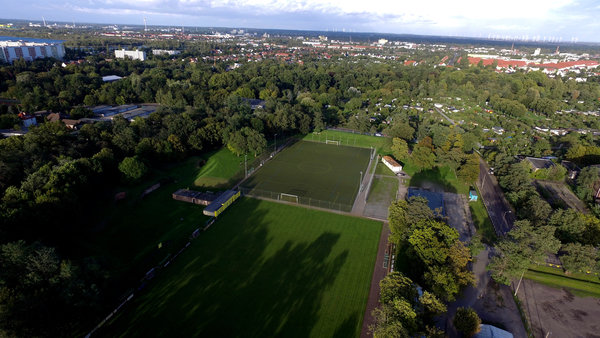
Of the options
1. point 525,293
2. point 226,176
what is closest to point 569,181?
point 525,293

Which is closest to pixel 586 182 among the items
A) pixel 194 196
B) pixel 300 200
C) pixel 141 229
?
pixel 300 200

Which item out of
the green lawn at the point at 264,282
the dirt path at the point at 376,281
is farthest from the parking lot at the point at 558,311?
the green lawn at the point at 264,282

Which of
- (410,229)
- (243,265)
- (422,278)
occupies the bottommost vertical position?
(243,265)

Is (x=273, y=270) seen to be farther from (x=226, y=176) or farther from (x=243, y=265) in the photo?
(x=226, y=176)

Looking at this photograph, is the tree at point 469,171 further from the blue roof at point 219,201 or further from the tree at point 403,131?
the blue roof at point 219,201

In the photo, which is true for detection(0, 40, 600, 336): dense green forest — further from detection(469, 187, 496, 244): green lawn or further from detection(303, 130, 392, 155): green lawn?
detection(469, 187, 496, 244): green lawn

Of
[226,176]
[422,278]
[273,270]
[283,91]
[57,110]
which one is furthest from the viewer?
[283,91]

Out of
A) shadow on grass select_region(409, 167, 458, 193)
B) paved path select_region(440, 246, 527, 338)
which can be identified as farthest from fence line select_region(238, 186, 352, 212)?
paved path select_region(440, 246, 527, 338)
